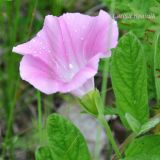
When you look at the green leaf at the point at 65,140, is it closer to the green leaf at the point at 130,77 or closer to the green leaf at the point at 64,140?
the green leaf at the point at 64,140

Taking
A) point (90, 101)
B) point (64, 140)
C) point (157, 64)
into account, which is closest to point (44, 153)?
point (64, 140)

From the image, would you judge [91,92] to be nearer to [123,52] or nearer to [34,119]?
[123,52]

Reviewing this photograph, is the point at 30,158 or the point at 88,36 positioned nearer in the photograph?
the point at 88,36

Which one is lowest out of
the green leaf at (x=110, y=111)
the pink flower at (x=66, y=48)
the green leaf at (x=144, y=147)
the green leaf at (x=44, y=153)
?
the green leaf at (x=144, y=147)

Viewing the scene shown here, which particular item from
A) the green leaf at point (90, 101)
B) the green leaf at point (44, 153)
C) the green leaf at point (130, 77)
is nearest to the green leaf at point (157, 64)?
the green leaf at point (130, 77)

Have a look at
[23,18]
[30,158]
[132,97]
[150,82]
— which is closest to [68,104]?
[30,158]

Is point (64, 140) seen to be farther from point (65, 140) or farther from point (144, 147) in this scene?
point (144, 147)

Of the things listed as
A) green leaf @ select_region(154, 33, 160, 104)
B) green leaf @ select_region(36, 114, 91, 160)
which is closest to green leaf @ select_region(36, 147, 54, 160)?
green leaf @ select_region(36, 114, 91, 160)
